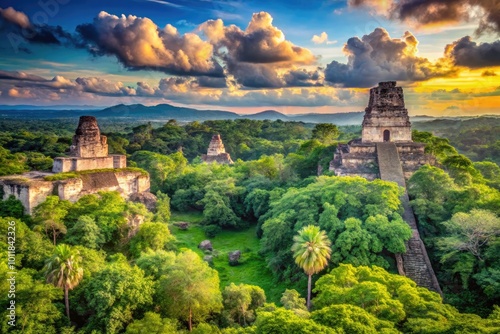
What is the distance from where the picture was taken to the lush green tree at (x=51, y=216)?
22.4 metres

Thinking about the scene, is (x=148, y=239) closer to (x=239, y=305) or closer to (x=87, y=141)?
(x=239, y=305)

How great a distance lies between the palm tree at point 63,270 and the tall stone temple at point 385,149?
19907 mm

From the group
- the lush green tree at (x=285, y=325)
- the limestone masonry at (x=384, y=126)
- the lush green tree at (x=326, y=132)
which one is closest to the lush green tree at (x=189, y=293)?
the lush green tree at (x=285, y=325)

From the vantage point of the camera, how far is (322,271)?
21.6 m

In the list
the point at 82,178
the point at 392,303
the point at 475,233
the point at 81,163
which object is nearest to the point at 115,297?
the point at 392,303

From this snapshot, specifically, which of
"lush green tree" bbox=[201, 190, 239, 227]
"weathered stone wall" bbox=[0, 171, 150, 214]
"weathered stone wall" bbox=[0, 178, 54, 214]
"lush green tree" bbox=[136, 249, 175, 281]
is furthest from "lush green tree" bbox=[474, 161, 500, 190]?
"weathered stone wall" bbox=[0, 178, 54, 214]

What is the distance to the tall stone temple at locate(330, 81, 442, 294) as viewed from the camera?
31.0 m

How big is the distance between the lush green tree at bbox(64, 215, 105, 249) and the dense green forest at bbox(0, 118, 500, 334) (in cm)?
6

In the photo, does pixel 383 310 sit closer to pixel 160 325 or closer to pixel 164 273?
pixel 160 325

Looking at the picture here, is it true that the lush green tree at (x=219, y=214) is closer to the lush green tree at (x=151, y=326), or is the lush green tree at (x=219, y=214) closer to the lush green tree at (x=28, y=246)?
the lush green tree at (x=28, y=246)

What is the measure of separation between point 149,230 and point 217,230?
11.7m

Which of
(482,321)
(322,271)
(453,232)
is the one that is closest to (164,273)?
(322,271)

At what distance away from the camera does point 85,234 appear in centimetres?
2222

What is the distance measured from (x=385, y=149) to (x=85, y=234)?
24.5m
